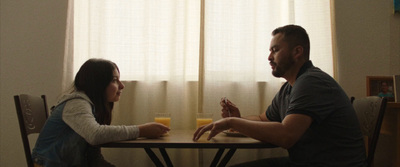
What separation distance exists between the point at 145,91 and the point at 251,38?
0.98 m

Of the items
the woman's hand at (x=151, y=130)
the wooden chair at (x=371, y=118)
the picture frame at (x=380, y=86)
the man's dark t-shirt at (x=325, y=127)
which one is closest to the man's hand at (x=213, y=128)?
the woman's hand at (x=151, y=130)

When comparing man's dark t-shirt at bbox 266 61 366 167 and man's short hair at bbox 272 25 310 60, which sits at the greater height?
man's short hair at bbox 272 25 310 60

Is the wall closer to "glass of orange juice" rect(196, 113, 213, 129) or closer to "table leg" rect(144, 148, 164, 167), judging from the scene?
"glass of orange juice" rect(196, 113, 213, 129)

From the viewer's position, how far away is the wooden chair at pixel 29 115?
153 centimetres

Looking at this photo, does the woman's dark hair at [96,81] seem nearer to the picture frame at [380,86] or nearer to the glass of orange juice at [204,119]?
the glass of orange juice at [204,119]

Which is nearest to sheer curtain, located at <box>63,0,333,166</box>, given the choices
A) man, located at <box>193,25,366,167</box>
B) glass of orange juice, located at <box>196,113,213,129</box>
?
glass of orange juice, located at <box>196,113,213,129</box>

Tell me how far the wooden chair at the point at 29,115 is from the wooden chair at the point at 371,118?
67.9 inches

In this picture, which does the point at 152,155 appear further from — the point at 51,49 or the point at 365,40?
the point at 365,40

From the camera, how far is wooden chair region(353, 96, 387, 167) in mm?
1589

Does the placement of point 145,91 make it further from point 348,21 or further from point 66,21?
point 348,21

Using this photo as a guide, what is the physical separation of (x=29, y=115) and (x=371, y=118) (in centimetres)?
183

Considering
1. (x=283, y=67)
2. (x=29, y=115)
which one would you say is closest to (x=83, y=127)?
(x=29, y=115)

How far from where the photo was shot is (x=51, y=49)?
263cm

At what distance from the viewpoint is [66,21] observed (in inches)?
103
